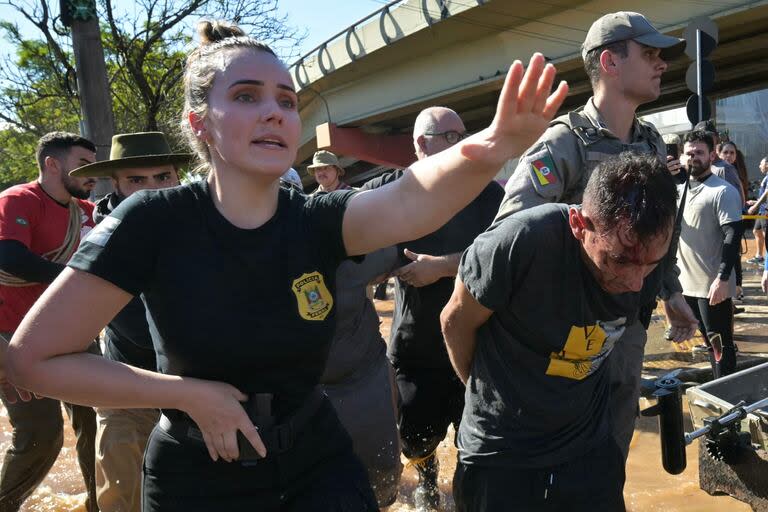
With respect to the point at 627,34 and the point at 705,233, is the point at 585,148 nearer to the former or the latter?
the point at 627,34

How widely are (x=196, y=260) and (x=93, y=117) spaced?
761cm

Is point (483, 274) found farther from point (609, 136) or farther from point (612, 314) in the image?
point (609, 136)

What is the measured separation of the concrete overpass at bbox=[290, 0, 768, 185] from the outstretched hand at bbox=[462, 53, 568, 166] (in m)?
14.9

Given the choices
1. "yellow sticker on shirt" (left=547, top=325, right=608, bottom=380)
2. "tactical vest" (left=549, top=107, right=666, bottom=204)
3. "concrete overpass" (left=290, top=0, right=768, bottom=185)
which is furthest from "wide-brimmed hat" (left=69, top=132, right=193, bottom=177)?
"concrete overpass" (left=290, top=0, right=768, bottom=185)

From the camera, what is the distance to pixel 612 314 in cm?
240

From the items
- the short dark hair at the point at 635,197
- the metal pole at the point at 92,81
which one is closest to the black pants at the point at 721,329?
the short dark hair at the point at 635,197

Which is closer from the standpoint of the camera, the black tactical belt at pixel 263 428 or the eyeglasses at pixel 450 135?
the black tactical belt at pixel 263 428

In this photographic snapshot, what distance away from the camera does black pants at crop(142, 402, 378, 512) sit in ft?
6.05

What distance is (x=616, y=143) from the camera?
3.10 metres

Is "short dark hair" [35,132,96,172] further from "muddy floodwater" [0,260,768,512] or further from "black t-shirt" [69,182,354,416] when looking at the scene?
"black t-shirt" [69,182,354,416]

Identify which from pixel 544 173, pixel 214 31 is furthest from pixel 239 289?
pixel 544 173

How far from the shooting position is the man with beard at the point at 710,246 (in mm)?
5312

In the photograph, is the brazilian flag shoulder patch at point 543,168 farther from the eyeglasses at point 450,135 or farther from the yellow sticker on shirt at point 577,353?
the eyeglasses at point 450,135

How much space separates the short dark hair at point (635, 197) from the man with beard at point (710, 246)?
3485 millimetres
